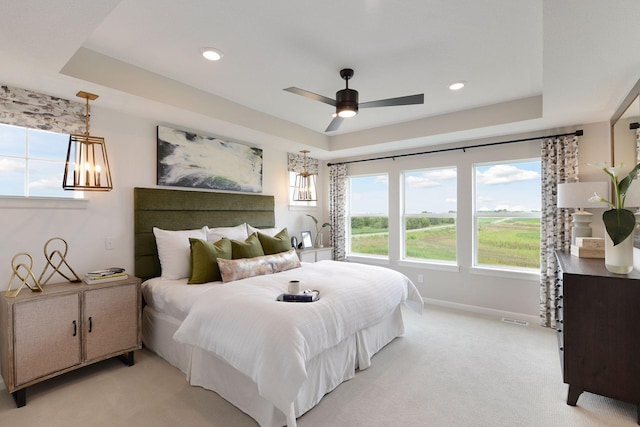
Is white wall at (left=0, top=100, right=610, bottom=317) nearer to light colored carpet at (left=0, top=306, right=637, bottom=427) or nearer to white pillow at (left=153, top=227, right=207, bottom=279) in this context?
white pillow at (left=153, top=227, right=207, bottom=279)

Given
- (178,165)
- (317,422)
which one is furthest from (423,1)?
(178,165)

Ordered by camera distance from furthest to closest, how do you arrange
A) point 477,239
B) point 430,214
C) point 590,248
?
point 430,214 < point 477,239 < point 590,248

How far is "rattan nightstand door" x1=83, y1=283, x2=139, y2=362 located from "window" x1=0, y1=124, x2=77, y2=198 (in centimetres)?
107

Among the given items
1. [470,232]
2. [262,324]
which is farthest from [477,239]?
[262,324]

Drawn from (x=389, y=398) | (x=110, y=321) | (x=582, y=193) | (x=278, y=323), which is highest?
(x=582, y=193)

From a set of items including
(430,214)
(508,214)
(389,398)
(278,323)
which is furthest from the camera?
(430,214)

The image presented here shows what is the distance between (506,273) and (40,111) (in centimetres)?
546

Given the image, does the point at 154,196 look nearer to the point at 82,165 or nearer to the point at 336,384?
the point at 82,165

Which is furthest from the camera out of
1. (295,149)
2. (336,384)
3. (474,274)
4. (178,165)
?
(295,149)

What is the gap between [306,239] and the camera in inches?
213

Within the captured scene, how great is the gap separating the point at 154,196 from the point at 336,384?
2.71 meters

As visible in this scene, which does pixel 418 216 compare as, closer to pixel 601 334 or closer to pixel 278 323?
pixel 601 334

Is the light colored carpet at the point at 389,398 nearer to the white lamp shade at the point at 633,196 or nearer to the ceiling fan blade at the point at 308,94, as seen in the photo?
the white lamp shade at the point at 633,196

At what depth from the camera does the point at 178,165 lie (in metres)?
3.71
